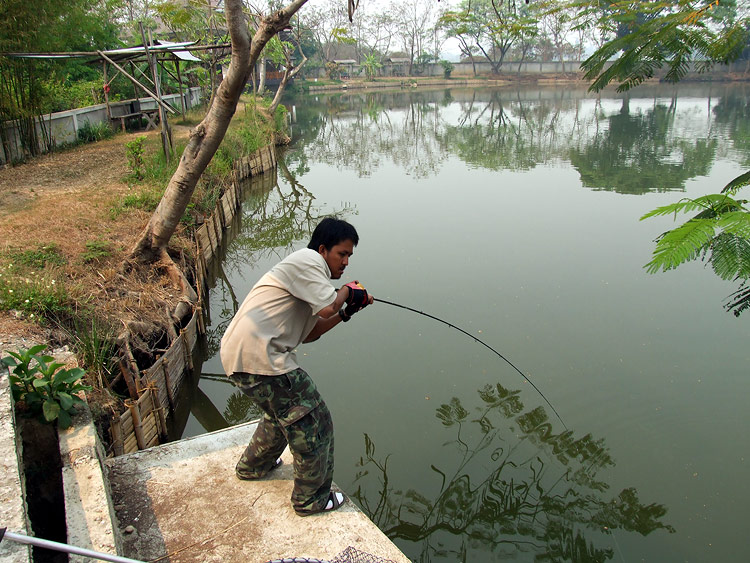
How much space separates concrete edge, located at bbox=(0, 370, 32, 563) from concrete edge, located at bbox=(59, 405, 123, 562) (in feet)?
0.80

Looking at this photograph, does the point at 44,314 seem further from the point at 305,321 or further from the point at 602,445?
the point at 602,445

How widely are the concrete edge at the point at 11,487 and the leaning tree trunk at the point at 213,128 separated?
3.75 meters

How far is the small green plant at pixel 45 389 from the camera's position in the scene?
10.0 ft

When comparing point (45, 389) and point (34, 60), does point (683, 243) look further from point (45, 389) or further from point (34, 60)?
point (34, 60)

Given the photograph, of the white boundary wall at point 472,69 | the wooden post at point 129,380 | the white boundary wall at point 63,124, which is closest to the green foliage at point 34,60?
the white boundary wall at point 63,124

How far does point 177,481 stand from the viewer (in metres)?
3.25

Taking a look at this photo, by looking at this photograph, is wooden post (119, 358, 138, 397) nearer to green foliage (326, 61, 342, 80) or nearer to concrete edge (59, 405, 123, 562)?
concrete edge (59, 405, 123, 562)

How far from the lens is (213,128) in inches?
239

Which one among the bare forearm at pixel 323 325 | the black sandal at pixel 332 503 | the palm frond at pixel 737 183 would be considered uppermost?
the palm frond at pixel 737 183

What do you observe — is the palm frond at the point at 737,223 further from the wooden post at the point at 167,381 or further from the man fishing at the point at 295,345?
the wooden post at the point at 167,381

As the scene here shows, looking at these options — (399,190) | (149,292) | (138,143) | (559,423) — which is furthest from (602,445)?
(399,190)

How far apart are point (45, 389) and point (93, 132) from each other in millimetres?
13441

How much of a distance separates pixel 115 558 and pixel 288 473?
144 cm

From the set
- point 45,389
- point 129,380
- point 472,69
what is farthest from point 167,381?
point 472,69
